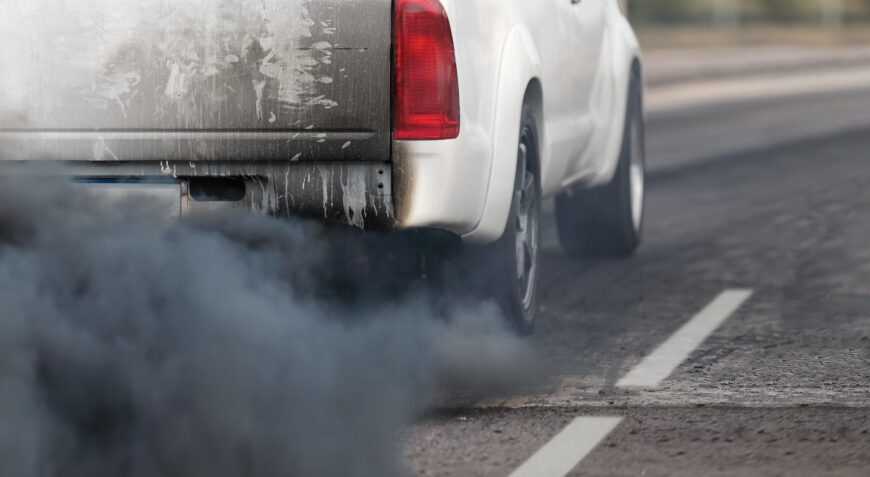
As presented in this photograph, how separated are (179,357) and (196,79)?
113 centimetres

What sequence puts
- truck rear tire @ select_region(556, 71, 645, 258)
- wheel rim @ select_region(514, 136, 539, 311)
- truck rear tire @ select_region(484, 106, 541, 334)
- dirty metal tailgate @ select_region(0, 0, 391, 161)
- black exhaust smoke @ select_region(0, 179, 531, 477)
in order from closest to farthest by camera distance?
black exhaust smoke @ select_region(0, 179, 531, 477), dirty metal tailgate @ select_region(0, 0, 391, 161), truck rear tire @ select_region(484, 106, 541, 334), wheel rim @ select_region(514, 136, 539, 311), truck rear tire @ select_region(556, 71, 645, 258)

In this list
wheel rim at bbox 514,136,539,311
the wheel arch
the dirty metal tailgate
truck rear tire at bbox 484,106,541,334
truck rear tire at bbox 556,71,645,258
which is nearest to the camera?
the dirty metal tailgate

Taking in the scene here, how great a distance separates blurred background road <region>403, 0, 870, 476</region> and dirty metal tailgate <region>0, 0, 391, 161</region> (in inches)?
41.4

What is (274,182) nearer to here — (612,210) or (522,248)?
(522,248)

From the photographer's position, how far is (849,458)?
5.41 m

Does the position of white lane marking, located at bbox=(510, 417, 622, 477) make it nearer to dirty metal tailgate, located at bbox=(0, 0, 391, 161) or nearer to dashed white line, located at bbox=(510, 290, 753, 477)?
dashed white line, located at bbox=(510, 290, 753, 477)

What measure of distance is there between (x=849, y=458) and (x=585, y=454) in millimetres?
747

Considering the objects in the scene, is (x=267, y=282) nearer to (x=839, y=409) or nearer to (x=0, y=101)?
(x=0, y=101)

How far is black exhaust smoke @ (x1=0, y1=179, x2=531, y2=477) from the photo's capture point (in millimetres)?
5137

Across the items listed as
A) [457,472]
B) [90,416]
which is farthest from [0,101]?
[457,472]

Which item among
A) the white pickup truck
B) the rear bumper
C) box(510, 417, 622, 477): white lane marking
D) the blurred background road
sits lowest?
the blurred background road

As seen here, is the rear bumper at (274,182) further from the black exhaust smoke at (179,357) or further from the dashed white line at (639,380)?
the dashed white line at (639,380)

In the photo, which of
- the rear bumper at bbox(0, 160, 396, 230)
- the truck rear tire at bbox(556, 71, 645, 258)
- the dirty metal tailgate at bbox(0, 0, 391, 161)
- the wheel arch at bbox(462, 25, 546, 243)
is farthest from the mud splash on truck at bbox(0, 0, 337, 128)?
the truck rear tire at bbox(556, 71, 645, 258)

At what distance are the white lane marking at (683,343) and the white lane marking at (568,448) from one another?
2.16ft
